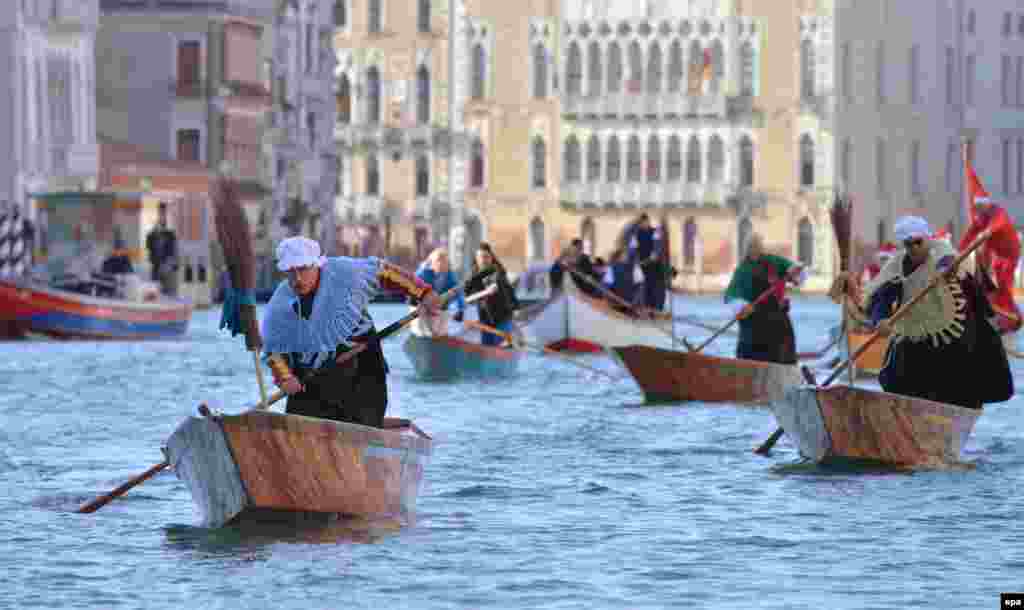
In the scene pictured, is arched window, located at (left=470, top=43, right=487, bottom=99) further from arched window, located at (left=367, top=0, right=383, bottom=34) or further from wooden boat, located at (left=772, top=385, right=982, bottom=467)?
wooden boat, located at (left=772, top=385, right=982, bottom=467)

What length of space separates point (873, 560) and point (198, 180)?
65.8m

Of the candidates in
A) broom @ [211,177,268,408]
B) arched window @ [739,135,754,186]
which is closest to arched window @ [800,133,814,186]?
arched window @ [739,135,754,186]

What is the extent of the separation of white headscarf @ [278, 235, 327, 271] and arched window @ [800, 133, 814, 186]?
91.7m

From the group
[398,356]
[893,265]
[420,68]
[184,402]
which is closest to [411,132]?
[420,68]

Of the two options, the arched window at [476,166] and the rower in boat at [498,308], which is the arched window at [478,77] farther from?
the rower in boat at [498,308]

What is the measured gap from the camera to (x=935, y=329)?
22.1m

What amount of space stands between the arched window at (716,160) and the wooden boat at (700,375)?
7733 cm

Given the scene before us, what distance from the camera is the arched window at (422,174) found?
4400 inches

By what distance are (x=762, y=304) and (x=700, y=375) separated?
132cm

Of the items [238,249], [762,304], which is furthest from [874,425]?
[762,304]

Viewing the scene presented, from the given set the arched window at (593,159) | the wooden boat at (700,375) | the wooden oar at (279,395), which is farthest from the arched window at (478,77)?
the wooden oar at (279,395)

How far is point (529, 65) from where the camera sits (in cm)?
11125

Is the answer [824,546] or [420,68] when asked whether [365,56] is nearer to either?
[420,68]

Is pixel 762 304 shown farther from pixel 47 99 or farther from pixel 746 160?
pixel 746 160
